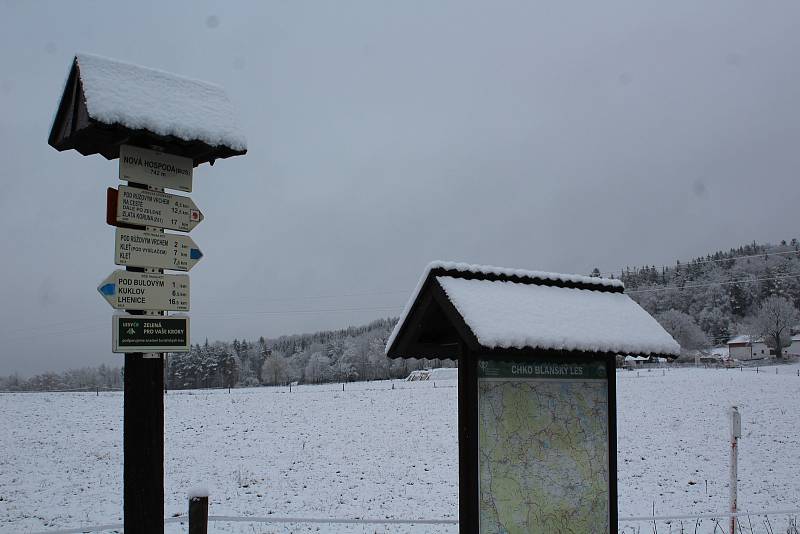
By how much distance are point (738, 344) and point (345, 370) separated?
73.4 metres

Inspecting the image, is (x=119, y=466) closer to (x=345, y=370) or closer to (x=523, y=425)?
(x=523, y=425)

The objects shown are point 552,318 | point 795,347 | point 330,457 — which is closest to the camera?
point 552,318

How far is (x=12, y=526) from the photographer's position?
12.4 meters

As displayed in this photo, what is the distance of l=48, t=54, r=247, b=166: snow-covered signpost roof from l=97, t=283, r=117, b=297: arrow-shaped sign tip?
4.13 feet

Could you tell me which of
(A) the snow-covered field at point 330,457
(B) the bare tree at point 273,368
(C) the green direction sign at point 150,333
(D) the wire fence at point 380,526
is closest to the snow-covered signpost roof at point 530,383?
(C) the green direction sign at point 150,333

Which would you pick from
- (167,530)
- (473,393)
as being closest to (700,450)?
(167,530)

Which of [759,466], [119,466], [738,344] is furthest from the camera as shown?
[738,344]

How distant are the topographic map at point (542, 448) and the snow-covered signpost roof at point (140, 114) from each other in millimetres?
3305

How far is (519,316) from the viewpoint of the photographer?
19.0 ft

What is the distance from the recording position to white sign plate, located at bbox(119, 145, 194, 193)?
5586 millimetres

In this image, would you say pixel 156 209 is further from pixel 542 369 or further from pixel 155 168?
pixel 542 369

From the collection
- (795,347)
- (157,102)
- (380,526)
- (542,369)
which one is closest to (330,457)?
(380,526)

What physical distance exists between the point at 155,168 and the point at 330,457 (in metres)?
16.3

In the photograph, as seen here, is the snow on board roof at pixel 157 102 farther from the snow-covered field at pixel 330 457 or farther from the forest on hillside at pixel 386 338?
the forest on hillside at pixel 386 338
